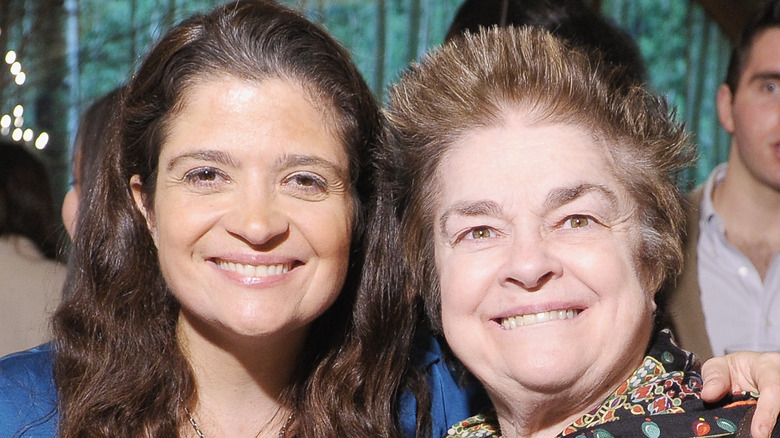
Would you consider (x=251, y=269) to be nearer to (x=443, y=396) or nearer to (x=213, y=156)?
(x=213, y=156)

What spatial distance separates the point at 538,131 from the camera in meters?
1.81

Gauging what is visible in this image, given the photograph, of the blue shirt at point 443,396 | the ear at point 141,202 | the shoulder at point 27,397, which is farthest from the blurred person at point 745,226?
the shoulder at point 27,397

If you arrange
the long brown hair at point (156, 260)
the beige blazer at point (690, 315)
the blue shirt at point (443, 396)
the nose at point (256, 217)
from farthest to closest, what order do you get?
the beige blazer at point (690, 315)
the blue shirt at point (443, 396)
the long brown hair at point (156, 260)
the nose at point (256, 217)

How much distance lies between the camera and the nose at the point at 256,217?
193 cm

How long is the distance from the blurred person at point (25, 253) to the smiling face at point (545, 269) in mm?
1492

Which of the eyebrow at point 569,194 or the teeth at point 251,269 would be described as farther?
the teeth at point 251,269

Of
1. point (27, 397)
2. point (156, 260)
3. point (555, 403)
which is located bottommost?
point (27, 397)

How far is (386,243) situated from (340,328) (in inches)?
9.1

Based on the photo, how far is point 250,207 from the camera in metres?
1.94

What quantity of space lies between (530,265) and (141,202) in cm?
93

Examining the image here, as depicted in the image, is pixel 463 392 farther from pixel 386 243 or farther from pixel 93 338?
pixel 93 338

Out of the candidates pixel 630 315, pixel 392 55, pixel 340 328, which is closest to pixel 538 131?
pixel 630 315

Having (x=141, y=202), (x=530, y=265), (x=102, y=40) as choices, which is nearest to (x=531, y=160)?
(x=530, y=265)

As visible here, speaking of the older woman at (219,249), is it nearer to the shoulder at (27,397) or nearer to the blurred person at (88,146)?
the shoulder at (27,397)
